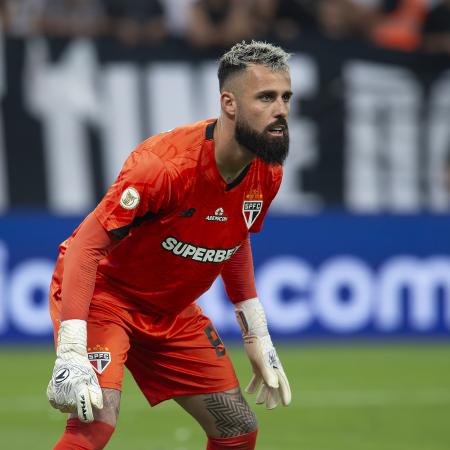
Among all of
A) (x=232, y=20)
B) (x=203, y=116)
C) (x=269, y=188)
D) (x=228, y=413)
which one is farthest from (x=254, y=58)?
(x=232, y=20)

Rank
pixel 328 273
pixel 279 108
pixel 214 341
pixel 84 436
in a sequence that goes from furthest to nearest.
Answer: pixel 328 273 < pixel 214 341 < pixel 279 108 < pixel 84 436

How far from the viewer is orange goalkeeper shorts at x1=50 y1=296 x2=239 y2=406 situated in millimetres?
5887

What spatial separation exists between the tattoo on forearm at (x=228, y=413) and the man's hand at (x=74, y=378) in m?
0.93

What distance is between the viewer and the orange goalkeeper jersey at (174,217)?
17.9 feet

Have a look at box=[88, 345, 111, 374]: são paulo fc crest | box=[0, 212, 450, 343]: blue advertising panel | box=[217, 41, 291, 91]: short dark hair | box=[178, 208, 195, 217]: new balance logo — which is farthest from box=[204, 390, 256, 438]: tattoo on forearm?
box=[0, 212, 450, 343]: blue advertising panel

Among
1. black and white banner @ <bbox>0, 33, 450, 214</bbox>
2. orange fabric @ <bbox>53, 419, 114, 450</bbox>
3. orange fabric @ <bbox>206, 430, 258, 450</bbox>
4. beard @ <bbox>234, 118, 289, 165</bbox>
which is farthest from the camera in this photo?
black and white banner @ <bbox>0, 33, 450, 214</bbox>

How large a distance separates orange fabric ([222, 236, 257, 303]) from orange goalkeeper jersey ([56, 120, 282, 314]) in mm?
280

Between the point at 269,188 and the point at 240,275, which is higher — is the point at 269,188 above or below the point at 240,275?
above

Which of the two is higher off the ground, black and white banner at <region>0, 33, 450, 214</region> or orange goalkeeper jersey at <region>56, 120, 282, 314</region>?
orange goalkeeper jersey at <region>56, 120, 282, 314</region>

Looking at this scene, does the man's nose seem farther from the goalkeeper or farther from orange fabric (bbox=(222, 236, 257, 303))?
orange fabric (bbox=(222, 236, 257, 303))

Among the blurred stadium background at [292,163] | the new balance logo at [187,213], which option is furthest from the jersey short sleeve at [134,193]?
the blurred stadium background at [292,163]

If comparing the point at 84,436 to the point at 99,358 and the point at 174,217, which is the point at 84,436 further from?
the point at 174,217

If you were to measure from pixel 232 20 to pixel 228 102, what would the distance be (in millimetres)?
8476

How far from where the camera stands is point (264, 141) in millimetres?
5570
